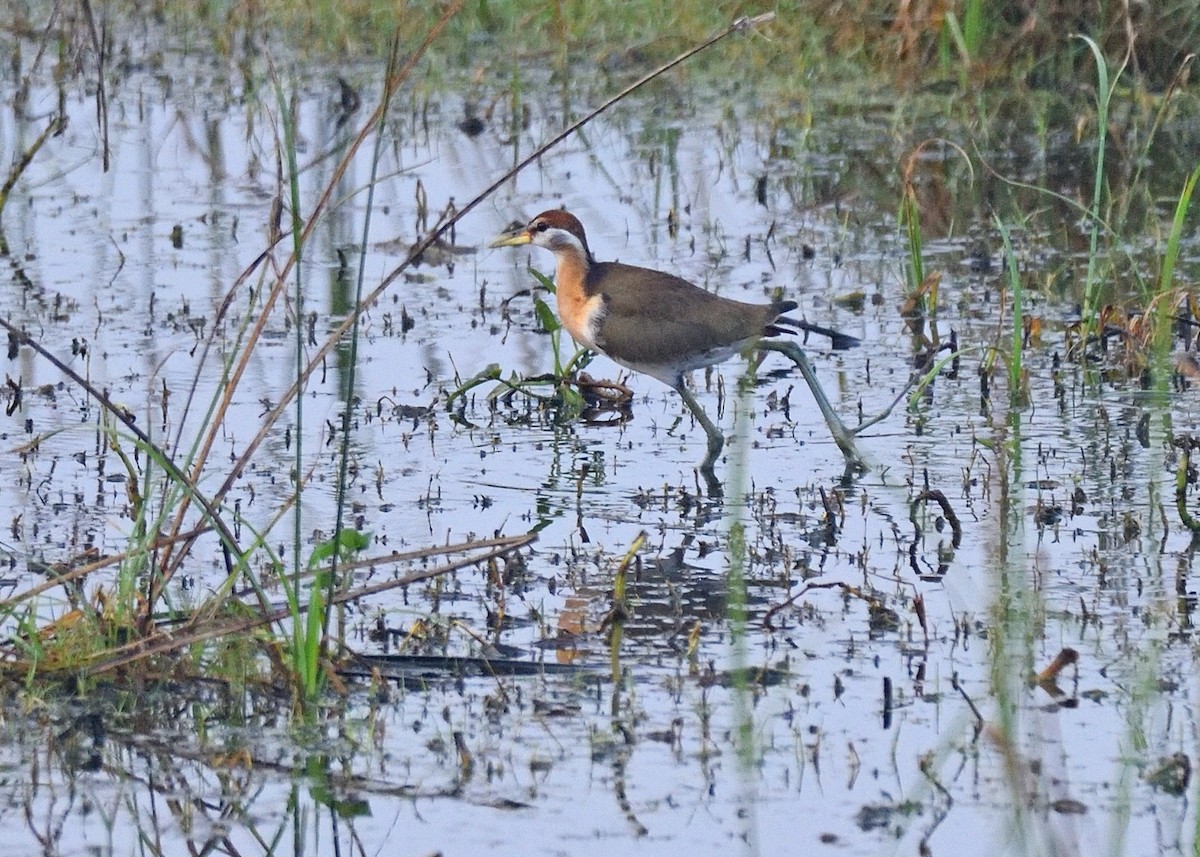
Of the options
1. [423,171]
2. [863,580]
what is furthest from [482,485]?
[423,171]

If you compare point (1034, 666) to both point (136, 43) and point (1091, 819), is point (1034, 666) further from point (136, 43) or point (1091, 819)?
point (136, 43)

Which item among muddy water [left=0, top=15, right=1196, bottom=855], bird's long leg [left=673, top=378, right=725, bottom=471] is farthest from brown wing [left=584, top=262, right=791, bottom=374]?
muddy water [left=0, top=15, right=1196, bottom=855]

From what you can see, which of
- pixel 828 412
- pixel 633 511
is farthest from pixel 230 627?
pixel 828 412

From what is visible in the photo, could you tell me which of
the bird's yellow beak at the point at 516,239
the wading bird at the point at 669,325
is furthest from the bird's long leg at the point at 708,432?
the bird's yellow beak at the point at 516,239

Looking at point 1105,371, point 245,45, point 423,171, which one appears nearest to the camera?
point 1105,371

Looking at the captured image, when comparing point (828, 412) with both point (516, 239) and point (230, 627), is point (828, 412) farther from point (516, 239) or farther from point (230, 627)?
point (230, 627)

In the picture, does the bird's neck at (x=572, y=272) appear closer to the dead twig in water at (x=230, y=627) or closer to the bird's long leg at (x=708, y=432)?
the bird's long leg at (x=708, y=432)

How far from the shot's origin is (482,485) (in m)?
6.48

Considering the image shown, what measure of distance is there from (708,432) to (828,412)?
1.25ft

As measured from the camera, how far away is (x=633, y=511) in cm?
620

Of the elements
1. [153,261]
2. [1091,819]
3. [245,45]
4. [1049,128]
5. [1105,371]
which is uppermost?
[245,45]

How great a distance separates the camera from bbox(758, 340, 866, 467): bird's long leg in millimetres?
6625

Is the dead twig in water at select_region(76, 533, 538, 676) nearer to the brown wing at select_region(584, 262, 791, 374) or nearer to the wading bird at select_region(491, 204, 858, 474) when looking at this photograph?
the wading bird at select_region(491, 204, 858, 474)

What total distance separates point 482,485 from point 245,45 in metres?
7.01
